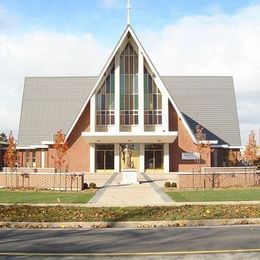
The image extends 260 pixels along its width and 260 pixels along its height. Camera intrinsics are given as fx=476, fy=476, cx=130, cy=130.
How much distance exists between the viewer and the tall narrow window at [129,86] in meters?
48.6

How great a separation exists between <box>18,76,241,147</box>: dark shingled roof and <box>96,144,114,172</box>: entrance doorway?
5.74 metres

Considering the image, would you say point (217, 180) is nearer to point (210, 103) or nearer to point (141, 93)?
point (141, 93)

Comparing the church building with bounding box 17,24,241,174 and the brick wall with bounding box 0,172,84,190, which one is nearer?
the brick wall with bounding box 0,172,84,190

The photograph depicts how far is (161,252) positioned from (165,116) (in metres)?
39.1

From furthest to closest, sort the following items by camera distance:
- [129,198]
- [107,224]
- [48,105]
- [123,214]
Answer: [48,105]
[129,198]
[123,214]
[107,224]

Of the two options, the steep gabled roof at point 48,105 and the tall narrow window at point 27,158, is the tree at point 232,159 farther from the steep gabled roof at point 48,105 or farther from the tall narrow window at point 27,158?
the tall narrow window at point 27,158

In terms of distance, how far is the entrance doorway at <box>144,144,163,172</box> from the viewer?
49031 mm

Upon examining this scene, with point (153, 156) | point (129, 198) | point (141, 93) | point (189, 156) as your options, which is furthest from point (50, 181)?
point (189, 156)

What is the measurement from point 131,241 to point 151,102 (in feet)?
125

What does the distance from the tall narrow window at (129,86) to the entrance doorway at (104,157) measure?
3.21m

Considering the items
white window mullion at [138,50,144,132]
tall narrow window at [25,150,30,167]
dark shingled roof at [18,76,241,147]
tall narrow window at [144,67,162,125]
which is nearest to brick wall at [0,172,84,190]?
white window mullion at [138,50,144,132]

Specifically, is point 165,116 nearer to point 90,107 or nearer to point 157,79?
point 157,79

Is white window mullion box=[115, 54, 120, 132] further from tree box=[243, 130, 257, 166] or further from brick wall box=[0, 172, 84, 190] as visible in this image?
brick wall box=[0, 172, 84, 190]

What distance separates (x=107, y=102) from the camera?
160ft
